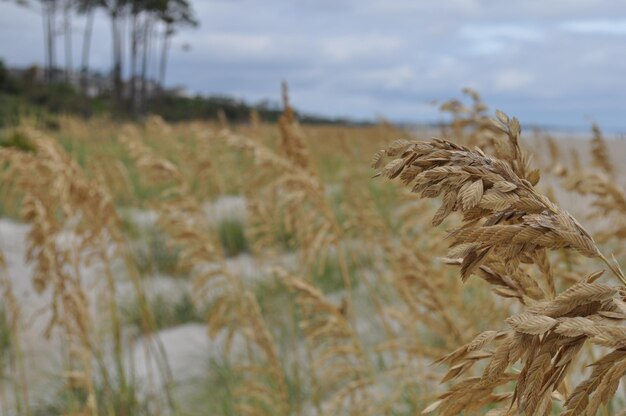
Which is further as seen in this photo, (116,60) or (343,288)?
→ (116,60)

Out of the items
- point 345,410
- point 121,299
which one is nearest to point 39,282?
point 345,410

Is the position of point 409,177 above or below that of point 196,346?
above

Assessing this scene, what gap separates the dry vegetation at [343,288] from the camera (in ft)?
2.17

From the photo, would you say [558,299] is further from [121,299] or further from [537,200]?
[121,299]

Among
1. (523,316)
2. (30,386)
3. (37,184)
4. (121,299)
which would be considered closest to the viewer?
(523,316)

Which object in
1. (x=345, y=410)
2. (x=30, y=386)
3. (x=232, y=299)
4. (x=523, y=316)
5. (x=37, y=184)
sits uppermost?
(x=523, y=316)

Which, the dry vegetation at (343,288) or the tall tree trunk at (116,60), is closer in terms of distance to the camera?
the dry vegetation at (343,288)

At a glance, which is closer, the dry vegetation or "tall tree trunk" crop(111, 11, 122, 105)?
the dry vegetation

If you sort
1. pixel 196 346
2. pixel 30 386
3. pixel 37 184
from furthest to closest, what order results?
pixel 196 346, pixel 30 386, pixel 37 184

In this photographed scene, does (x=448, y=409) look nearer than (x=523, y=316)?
No

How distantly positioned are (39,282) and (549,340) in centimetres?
229

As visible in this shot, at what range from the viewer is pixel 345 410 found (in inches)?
131

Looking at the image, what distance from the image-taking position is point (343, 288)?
18.7 feet

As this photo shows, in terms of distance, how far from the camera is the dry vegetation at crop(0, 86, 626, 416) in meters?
0.66
